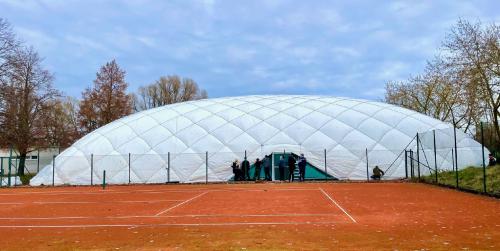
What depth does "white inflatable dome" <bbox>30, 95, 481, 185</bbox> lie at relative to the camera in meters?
31.9

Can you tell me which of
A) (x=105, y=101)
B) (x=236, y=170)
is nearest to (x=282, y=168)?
(x=236, y=170)

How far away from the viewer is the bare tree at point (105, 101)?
5825 centimetres

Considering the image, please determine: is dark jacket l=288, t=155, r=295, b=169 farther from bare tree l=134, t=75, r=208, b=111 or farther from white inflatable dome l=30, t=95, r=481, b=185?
bare tree l=134, t=75, r=208, b=111

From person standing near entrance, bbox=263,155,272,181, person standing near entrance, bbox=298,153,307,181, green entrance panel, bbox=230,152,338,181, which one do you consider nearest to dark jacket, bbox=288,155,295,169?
person standing near entrance, bbox=298,153,307,181

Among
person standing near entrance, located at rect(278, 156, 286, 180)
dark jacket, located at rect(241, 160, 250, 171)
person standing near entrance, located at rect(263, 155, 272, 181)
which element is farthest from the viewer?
person standing near entrance, located at rect(278, 156, 286, 180)

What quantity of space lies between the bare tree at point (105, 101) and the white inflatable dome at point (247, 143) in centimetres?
2161

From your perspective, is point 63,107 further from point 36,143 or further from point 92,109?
point 36,143

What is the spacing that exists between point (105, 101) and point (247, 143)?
31413 millimetres

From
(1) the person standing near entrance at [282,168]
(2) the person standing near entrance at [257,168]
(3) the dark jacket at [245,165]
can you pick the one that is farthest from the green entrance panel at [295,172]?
(3) the dark jacket at [245,165]

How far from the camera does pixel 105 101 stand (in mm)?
58812

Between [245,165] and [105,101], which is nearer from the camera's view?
[245,165]

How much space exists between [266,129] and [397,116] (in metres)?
10.0

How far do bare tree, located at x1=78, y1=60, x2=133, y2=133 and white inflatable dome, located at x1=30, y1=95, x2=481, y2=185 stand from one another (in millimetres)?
21611

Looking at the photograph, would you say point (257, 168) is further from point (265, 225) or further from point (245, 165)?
point (265, 225)
